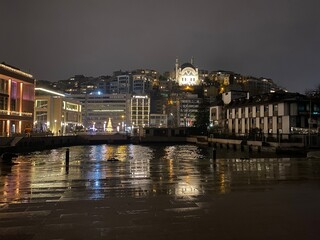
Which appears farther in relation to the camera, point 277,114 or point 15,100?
point 15,100

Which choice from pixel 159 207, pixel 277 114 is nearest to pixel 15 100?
pixel 277 114

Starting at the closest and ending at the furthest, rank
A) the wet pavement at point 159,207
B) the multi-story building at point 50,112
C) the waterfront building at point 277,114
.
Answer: the wet pavement at point 159,207 < the waterfront building at point 277,114 < the multi-story building at point 50,112

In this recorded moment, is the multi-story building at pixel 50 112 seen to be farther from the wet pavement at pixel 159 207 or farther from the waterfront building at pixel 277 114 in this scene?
the wet pavement at pixel 159 207

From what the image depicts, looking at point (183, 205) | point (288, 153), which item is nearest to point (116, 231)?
point (183, 205)

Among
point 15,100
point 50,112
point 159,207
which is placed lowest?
point 159,207

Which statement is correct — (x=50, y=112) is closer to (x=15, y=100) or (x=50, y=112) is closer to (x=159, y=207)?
(x=15, y=100)

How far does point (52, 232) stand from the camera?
8266 millimetres

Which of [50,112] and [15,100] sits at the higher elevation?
[15,100]

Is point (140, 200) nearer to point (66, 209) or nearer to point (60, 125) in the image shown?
point (66, 209)

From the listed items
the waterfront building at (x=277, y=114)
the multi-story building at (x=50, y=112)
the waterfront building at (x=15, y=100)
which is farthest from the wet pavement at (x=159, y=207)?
the multi-story building at (x=50, y=112)

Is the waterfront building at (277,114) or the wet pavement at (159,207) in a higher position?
the waterfront building at (277,114)

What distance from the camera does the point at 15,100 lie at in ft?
244

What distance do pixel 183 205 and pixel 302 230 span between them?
402 centimetres

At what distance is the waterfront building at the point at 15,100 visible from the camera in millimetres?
67750
